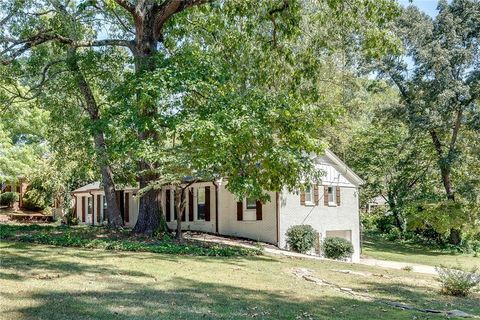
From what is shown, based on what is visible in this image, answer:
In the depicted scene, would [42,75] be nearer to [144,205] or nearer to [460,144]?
[144,205]

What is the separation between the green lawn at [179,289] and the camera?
256 inches

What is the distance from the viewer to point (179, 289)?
8398 mm

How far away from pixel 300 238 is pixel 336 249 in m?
1.59

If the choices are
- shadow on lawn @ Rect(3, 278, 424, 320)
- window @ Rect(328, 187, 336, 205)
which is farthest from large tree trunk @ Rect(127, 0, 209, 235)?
window @ Rect(328, 187, 336, 205)

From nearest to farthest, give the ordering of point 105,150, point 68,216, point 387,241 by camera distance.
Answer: point 105,150 < point 68,216 < point 387,241

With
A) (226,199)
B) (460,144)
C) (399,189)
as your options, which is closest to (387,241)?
(399,189)

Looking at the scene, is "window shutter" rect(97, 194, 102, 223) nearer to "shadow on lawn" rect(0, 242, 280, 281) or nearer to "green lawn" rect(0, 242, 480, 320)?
"shadow on lawn" rect(0, 242, 280, 281)

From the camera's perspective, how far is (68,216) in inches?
1199

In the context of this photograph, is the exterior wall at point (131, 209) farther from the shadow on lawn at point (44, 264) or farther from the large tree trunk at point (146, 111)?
the shadow on lawn at point (44, 264)

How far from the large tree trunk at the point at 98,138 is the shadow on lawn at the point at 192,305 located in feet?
22.9

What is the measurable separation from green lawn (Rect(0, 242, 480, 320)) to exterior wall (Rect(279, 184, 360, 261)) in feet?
25.2

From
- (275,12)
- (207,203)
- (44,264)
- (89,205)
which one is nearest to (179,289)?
(44,264)

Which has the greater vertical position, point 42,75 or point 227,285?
point 42,75

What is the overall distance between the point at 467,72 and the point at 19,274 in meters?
27.1
